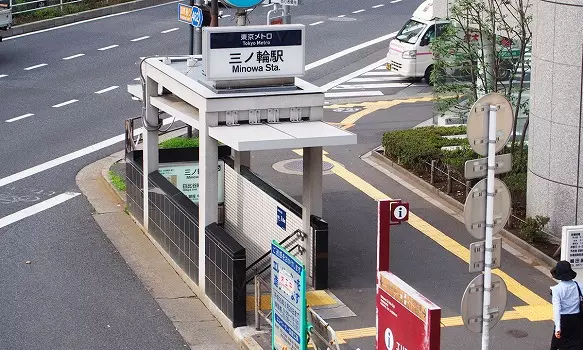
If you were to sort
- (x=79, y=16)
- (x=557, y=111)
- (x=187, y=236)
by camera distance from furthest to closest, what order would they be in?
(x=79, y=16)
(x=557, y=111)
(x=187, y=236)

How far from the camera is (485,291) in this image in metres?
10.9

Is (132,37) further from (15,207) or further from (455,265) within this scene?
(455,265)

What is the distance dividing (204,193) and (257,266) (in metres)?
1.73

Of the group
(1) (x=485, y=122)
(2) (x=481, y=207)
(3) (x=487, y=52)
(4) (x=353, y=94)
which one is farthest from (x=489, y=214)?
(4) (x=353, y=94)

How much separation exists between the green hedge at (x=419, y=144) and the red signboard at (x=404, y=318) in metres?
11.8

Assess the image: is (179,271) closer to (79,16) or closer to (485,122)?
(485,122)

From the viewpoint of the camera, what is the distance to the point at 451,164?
76.6ft

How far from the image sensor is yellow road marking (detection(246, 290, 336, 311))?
56.5ft

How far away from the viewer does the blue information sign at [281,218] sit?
59.4ft

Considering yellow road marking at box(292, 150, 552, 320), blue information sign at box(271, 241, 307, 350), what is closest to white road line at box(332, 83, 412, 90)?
yellow road marking at box(292, 150, 552, 320)

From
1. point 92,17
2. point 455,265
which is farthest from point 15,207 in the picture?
point 92,17

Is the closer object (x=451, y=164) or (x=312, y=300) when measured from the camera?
(x=312, y=300)

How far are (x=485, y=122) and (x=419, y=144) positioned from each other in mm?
14514

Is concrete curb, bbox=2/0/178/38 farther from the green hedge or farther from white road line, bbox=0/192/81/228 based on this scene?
the green hedge
